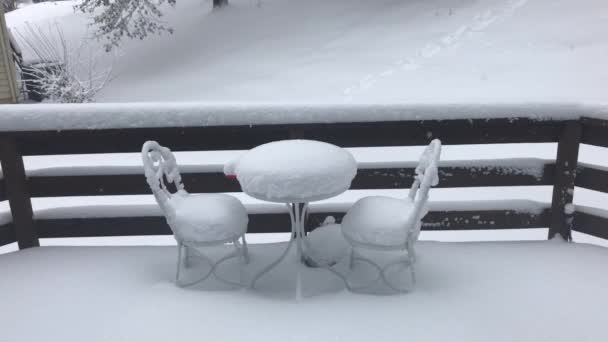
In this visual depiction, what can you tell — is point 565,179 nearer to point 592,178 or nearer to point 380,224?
point 592,178

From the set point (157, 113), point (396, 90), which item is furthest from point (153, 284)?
point (396, 90)

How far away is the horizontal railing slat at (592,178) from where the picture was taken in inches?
120

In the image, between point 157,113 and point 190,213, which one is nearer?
point 190,213

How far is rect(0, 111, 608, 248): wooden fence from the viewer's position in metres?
3.08

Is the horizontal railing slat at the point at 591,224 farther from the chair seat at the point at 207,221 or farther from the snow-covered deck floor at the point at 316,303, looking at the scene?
the chair seat at the point at 207,221

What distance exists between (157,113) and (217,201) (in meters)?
0.74

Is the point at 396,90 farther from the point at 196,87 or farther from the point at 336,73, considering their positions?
the point at 196,87

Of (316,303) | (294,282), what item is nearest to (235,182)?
(294,282)

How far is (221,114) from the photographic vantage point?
117 inches

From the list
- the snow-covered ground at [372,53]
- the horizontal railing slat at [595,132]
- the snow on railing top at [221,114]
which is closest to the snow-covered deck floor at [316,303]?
the horizontal railing slat at [595,132]

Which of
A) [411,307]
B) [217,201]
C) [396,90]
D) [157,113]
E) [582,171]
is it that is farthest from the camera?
[396,90]

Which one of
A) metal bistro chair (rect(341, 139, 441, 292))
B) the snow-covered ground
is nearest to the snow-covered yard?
metal bistro chair (rect(341, 139, 441, 292))

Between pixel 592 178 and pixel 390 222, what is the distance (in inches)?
63.9

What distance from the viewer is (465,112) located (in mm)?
3000
